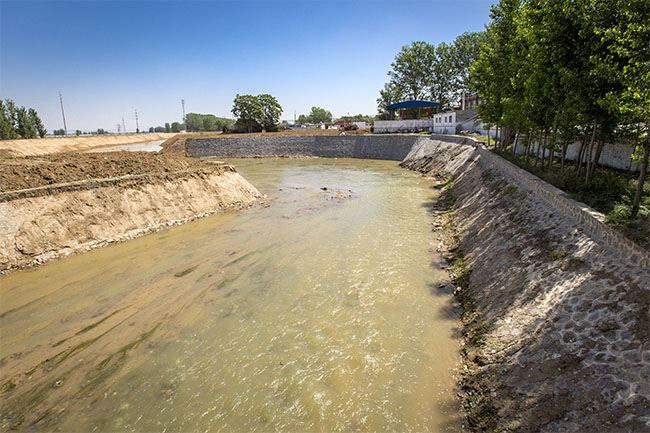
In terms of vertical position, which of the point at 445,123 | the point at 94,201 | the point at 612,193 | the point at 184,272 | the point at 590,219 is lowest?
the point at 184,272

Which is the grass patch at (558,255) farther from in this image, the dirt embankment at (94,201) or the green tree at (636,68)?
the dirt embankment at (94,201)

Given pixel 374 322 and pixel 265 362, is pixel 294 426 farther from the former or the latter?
pixel 374 322

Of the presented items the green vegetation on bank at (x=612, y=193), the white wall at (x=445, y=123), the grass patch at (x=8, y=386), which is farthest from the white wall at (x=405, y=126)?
the grass patch at (x=8, y=386)

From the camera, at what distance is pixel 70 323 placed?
1010 cm

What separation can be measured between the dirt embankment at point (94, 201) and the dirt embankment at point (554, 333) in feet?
56.2

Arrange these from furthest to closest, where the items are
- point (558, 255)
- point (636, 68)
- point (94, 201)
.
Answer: point (94, 201) < point (636, 68) < point (558, 255)

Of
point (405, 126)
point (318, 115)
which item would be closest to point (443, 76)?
point (405, 126)

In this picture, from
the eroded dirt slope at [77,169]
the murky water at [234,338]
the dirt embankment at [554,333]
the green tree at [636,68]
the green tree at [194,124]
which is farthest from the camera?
the green tree at [194,124]

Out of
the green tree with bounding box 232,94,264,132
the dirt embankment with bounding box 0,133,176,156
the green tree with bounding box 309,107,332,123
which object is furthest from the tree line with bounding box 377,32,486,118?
the green tree with bounding box 309,107,332,123

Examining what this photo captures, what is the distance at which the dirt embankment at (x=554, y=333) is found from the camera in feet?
17.5

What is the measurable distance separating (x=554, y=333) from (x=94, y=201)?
20.4 m

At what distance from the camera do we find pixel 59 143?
57719 mm

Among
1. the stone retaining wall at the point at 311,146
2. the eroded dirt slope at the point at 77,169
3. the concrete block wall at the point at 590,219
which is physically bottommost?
the concrete block wall at the point at 590,219

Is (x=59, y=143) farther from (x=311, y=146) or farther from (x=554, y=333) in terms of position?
(x=554, y=333)
